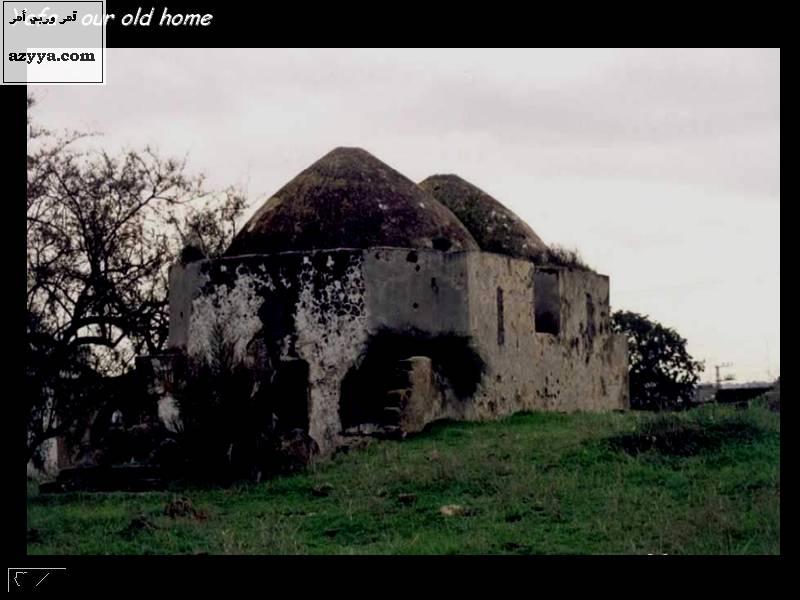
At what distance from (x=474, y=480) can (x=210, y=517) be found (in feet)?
7.40

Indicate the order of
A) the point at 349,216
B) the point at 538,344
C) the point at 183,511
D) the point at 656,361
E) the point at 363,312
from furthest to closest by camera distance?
the point at 656,361 < the point at 538,344 < the point at 349,216 < the point at 363,312 < the point at 183,511

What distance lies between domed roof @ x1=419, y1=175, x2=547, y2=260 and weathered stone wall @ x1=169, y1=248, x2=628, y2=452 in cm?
202

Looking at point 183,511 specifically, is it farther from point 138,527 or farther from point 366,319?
point 366,319

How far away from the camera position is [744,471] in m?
10.5

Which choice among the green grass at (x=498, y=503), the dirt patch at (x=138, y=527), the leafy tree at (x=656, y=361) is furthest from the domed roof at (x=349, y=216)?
the leafy tree at (x=656, y=361)

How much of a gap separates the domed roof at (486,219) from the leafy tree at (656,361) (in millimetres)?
10938

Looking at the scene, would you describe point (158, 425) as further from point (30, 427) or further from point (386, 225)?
point (386, 225)

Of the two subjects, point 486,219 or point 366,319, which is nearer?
point 366,319

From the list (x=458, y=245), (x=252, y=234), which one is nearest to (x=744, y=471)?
(x=458, y=245)

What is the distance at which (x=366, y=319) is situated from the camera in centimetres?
1497

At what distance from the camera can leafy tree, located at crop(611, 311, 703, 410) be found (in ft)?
97.7

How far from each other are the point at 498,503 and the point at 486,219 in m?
9.70

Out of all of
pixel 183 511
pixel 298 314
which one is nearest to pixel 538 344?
pixel 298 314

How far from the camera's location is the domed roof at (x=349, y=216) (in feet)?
52.5
